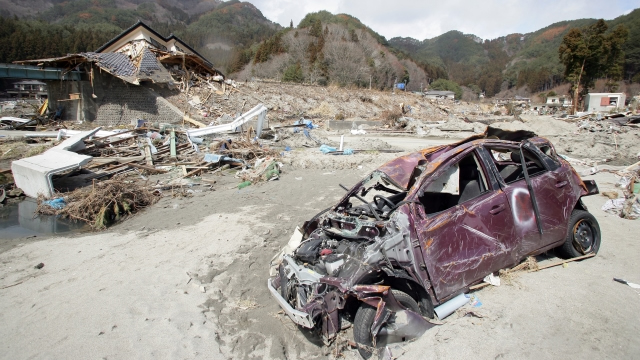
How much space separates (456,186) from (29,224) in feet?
29.0

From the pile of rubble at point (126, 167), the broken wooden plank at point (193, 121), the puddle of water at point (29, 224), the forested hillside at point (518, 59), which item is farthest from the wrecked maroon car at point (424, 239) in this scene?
the forested hillside at point (518, 59)

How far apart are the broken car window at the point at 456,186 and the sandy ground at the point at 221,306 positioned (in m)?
1.02

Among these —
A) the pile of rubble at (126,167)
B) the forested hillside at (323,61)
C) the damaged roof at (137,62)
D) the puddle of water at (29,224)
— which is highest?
the forested hillside at (323,61)

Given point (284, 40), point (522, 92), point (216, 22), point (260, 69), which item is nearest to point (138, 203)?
point (260, 69)

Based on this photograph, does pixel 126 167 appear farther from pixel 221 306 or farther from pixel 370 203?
pixel 370 203

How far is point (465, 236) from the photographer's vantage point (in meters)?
3.48

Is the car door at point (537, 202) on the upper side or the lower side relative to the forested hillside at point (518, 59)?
lower

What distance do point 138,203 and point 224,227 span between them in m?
3.14

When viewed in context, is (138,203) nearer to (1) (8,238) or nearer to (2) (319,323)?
(1) (8,238)

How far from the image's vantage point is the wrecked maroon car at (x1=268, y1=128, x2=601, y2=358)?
10.1 ft

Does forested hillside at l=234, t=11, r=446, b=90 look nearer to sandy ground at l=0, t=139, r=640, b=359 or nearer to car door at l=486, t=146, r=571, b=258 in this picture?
sandy ground at l=0, t=139, r=640, b=359

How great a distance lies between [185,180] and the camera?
10.2 m

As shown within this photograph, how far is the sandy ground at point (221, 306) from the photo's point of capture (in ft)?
10.4

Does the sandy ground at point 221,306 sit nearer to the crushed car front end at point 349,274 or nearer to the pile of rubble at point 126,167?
the crushed car front end at point 349,274
